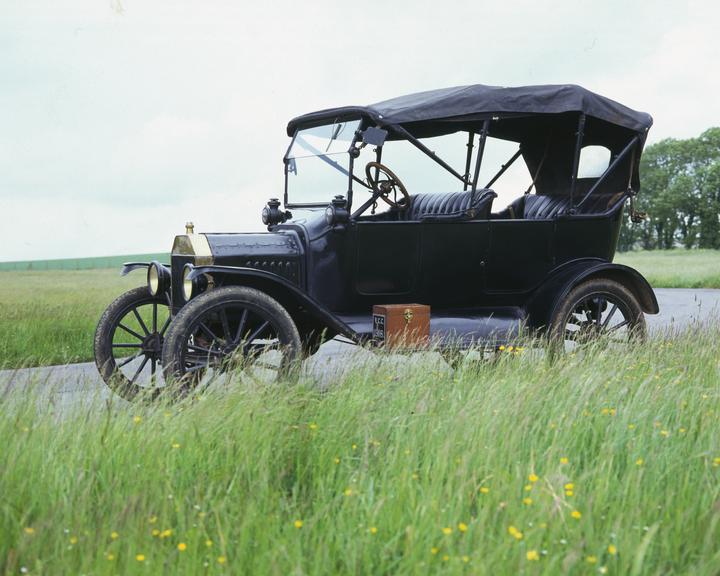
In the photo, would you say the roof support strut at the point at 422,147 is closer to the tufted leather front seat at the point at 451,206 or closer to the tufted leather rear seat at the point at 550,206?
the tufted leather front seat at the point at 451,206

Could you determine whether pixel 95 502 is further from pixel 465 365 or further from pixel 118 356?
pixel 118 356

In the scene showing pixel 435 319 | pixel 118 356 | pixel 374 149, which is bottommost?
pixel 118 356

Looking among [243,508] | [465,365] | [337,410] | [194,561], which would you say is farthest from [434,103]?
[194,561]

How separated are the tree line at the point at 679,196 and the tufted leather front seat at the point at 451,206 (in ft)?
138

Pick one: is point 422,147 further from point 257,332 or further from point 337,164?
point 257,332

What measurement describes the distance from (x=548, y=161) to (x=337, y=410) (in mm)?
4679

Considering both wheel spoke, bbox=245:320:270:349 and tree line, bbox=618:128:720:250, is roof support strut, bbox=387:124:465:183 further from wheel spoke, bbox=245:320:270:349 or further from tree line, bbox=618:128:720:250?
tree line, bbox=618:128:720:250

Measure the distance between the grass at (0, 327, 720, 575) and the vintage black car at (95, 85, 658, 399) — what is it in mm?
1508

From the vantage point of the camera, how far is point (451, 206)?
289 inches

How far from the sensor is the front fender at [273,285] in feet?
19.6

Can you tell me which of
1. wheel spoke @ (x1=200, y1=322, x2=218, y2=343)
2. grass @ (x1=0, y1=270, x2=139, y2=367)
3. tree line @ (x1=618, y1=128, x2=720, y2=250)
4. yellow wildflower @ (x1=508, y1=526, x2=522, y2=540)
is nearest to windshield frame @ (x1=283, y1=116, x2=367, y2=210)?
wheel spoke @ (x1=200, y1=322, x2=218, y2=343)

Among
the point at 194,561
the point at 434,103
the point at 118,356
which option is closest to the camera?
the point at 194,561

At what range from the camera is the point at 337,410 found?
178 inches

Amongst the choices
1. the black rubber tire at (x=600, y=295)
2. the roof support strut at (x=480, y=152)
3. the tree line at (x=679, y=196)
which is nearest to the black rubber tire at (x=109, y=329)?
the roof support strut at (x=480, y=152)
